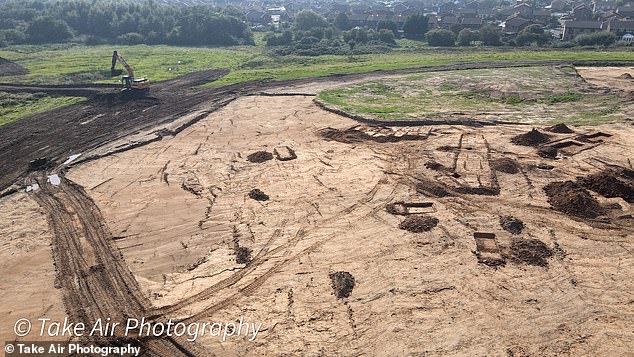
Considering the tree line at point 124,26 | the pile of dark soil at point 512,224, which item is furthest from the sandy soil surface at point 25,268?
the tree line at point 124,26

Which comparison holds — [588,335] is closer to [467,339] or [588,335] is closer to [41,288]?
[467,339]

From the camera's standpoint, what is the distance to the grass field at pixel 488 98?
3312 centimetres

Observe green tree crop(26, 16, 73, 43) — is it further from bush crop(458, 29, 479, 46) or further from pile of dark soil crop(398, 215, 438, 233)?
pile of dark soil crop(398, 215, 438, 233)

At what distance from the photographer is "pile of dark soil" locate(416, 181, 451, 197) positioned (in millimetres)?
21656

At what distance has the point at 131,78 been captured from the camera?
42.4m

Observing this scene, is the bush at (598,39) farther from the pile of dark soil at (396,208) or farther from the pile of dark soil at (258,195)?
the pile of dark soil at (258,195)

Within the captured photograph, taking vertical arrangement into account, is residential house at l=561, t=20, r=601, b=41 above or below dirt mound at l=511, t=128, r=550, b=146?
above

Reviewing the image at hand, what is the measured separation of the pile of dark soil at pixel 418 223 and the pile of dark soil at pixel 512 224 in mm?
2837

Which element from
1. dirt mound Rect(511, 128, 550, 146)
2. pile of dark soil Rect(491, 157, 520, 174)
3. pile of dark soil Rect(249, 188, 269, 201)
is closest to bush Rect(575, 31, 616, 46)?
dirt mound Rect(511, 128, 550, 146)

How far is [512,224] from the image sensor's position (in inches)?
738

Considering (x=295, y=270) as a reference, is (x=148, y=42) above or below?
above

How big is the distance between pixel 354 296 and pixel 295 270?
258 centimetres

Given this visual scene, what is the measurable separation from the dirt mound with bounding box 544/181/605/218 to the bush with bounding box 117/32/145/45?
85.3m

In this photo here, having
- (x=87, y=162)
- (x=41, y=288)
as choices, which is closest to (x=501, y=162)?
(x=41, y=288)
